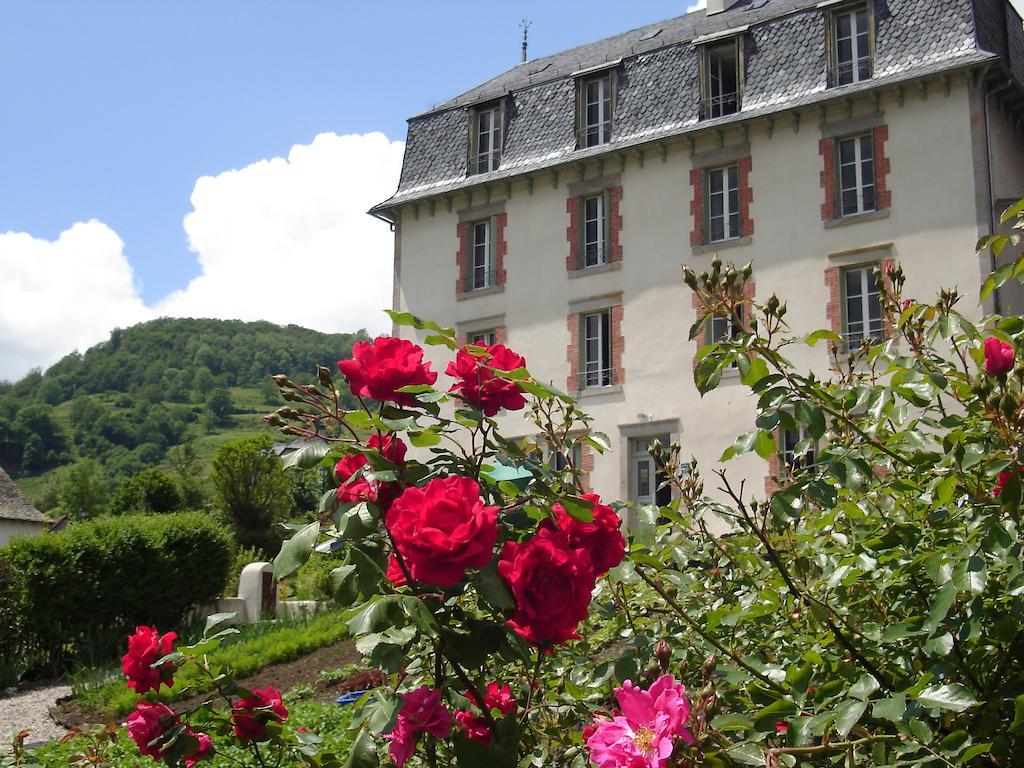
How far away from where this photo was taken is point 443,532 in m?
1.75

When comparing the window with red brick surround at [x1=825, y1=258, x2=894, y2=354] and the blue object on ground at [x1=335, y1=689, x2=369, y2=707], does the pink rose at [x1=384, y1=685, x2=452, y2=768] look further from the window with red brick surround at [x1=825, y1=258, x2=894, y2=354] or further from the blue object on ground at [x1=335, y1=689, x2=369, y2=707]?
the window with red brick surround at [x1=825, y1=258, x2=894, y2=354]

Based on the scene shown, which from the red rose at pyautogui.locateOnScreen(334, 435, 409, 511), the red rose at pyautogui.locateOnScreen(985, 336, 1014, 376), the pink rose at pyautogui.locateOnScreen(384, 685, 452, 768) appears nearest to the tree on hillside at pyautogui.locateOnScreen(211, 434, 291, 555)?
the red rose at pyautogui.locateOnScreen(334, 435, 409, 511)

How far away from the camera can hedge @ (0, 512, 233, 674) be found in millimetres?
13516

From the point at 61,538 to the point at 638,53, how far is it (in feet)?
46.8

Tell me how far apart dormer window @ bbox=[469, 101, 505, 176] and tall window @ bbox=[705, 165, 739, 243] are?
504 centimetres

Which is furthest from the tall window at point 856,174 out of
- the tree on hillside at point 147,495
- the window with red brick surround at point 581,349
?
the tree on hillside at point 147,495

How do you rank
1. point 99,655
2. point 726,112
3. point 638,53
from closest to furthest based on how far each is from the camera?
1. point 99,655
2. point 726,112
3. point 638,53

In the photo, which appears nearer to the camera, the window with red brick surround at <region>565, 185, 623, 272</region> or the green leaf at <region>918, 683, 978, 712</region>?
the green leaf at <region>918, 683, 978, 712</region>

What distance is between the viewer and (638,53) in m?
20.2

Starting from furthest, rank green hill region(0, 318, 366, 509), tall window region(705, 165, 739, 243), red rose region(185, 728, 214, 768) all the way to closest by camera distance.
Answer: green hill region(0, 318, 366, 509) → tall window region(705, 165, 739, 243) → red rose region(185, 728, 214, 768)

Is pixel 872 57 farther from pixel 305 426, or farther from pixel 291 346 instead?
pixel 291 346

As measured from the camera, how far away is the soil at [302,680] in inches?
395

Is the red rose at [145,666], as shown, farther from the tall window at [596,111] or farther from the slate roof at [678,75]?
the tall window at [596,111]

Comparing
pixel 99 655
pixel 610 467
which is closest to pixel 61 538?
pixel 99 655
